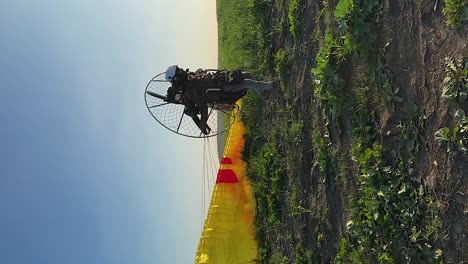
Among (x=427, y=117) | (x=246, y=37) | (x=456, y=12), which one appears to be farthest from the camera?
(x=246, y=37)

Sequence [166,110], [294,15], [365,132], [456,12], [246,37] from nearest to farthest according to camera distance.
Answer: [456,12], [365,132], [294,15], [166,110], [246,37]

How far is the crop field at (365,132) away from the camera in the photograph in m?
2.75

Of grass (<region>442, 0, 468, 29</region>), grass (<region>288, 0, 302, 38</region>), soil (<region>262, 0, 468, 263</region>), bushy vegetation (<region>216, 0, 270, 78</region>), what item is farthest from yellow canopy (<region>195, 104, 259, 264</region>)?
grass (<region>442, 0, 468, 29</region>)

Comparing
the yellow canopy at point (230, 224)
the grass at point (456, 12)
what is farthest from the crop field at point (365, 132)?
the yellow canopy at point (230, 224)

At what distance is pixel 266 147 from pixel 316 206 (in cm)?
141

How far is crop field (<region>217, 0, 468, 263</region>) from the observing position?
2.75 metres

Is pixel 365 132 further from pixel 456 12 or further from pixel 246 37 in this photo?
pixel 246 37

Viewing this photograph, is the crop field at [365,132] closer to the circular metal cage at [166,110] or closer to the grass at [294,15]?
the grass at [294,15]

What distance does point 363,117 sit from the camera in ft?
11.6

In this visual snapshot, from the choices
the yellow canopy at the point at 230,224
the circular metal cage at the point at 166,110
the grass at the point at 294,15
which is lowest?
the yellow canopy at the point at 230,224

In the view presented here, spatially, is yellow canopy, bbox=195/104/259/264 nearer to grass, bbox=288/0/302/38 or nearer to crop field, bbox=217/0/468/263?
crop field, bbox=217/0/468/263

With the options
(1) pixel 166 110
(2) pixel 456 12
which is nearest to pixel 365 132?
(2) pixel 456 12

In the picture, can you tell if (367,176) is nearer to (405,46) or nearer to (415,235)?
(415,235)

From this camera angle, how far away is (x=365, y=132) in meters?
3.51
